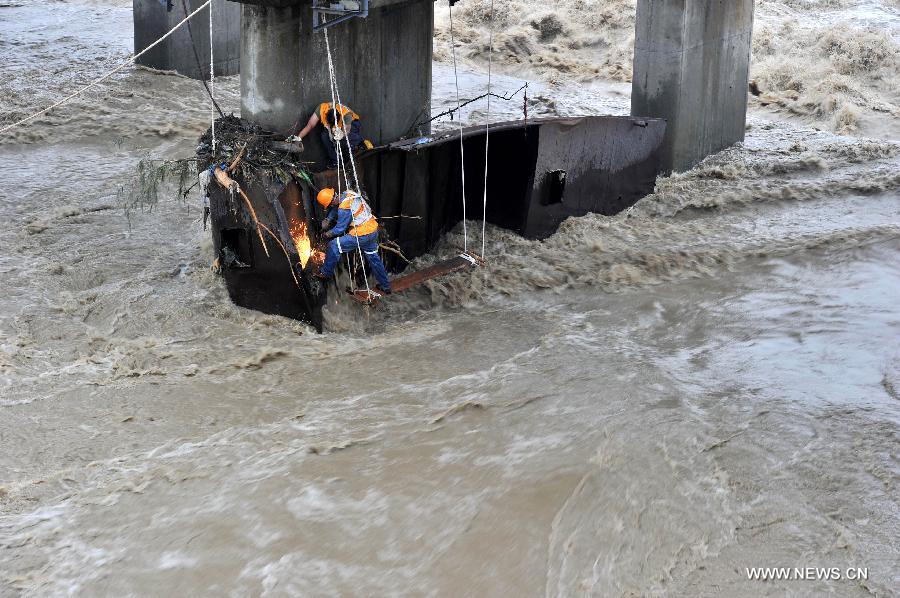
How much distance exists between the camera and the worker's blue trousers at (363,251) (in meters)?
10.6

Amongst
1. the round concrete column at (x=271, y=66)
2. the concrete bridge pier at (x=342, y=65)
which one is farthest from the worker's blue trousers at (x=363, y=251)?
the round concrete column at (x=271, y=66)

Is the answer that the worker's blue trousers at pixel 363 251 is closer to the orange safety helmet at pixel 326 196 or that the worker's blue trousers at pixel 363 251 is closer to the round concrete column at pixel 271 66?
the orange safety helmet at pixel 326 196

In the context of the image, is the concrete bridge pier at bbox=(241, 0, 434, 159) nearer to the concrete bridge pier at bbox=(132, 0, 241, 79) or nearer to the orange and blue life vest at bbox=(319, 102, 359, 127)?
the orange and blue life vest at bbox=(319, 102, 359, 127)

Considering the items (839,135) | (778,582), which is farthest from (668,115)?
(778,582)

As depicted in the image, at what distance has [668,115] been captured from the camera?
15.9 metres

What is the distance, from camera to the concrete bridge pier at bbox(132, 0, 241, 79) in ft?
68.6

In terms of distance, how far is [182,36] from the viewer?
68.8 ft

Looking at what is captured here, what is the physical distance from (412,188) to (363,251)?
6.56 ft

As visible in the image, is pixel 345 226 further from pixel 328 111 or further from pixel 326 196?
pixel 328 111

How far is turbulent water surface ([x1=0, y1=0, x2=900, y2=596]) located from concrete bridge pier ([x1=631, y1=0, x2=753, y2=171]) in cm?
147

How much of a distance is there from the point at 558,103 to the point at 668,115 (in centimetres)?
469

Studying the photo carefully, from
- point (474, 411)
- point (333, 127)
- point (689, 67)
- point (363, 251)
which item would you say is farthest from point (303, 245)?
point (689, 67)

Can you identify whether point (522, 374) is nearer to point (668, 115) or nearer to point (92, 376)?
point (92, 376)
